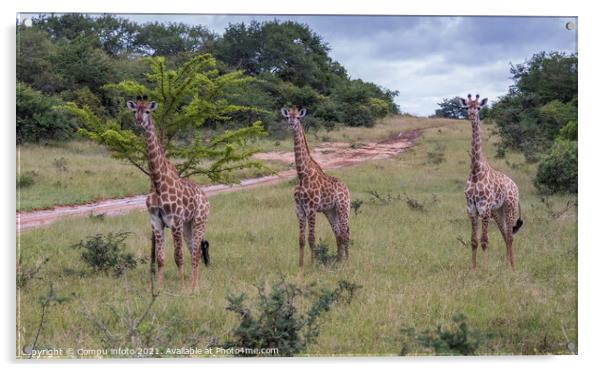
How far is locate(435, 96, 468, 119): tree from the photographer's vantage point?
7797 millimetres

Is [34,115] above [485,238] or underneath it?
above

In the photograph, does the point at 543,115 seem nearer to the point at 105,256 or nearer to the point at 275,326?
the point at 275,326

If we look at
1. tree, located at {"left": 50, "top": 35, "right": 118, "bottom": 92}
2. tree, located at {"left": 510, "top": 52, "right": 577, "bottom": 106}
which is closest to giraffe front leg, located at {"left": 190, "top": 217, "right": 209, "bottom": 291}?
tree, located at {"left": 50, "top": 35, "right": 118, "bottom": 92}

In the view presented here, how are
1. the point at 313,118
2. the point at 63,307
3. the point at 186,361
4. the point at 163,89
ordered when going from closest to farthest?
the point at 186,361 → the point at 63,307 → the point at 163,89 → the point at 313,118

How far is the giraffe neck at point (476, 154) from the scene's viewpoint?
26.3 ft

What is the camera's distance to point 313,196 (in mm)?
8609

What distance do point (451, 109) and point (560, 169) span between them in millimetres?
1690

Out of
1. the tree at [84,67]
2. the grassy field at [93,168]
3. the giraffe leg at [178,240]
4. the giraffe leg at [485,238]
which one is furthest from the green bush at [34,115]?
the giraffe leg at [485,238]

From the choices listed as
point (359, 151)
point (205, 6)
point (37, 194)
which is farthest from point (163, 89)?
point (359, 151)

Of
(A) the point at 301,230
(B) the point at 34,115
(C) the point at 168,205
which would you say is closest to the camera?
(B) the point at 34,115

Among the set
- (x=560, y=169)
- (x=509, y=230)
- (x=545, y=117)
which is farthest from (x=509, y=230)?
(x=545, y=117)

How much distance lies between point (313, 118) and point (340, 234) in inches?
62.8

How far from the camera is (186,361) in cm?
632
